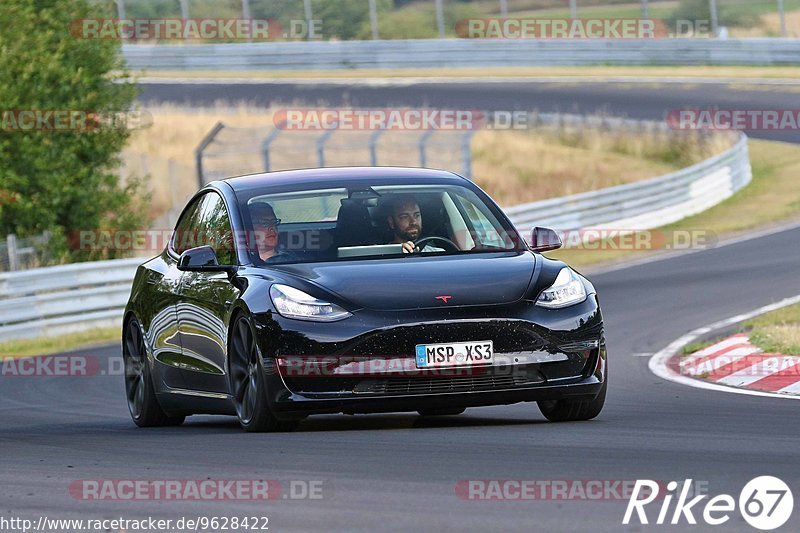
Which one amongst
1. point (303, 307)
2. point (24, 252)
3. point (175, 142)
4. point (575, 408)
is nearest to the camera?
point (303, 307)

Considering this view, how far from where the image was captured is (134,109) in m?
25.9

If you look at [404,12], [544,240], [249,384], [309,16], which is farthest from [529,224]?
[309,16]

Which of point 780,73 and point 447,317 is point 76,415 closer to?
point 447,317

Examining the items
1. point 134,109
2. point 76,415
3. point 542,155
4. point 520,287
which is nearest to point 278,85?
point 542,155

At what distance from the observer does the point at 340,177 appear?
978 centimetres

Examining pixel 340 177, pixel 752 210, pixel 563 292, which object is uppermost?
pixel 340 177

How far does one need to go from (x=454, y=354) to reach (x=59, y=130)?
1734 cm

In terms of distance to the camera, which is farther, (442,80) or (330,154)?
(442,80)

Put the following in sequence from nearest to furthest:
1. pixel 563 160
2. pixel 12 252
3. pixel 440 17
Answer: pixel 12 252, pixel 563 160, pixel 440 17

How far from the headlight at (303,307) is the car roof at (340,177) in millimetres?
1315

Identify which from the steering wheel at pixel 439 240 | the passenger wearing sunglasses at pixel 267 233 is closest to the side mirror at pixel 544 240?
the steering wheel at pixel 439 240

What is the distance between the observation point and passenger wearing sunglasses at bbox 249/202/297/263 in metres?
9.15

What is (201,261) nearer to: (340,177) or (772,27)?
(340,177)

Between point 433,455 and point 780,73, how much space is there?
127 ft
